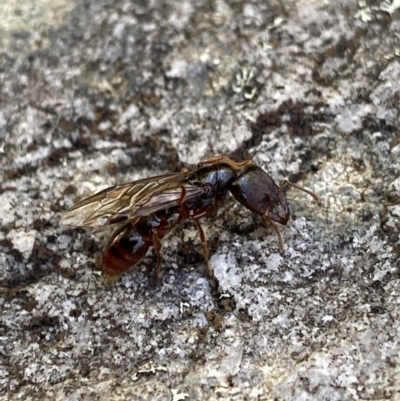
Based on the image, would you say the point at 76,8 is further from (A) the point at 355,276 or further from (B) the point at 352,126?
(A) the point at 355,276

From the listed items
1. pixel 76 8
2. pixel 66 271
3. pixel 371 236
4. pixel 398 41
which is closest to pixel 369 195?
pixel 371 236

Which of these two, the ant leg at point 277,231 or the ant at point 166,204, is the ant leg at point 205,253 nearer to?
the ant at point 166,204

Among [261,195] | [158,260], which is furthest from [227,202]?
[158,260]

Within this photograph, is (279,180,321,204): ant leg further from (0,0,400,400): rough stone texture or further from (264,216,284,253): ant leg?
(264,216,284,253): ant leg

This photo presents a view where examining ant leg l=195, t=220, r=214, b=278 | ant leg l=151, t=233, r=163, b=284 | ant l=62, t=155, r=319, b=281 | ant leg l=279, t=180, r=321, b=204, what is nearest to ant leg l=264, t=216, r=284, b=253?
ant l=62, t=155, r=319, b=281

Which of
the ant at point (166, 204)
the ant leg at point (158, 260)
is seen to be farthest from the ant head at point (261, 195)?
the ant leg at point (158, 260)

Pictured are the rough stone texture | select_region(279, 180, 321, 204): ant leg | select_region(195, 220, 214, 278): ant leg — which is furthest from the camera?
select_region(279, 180, 321, 204): ant leg
